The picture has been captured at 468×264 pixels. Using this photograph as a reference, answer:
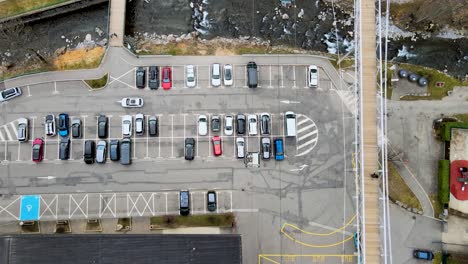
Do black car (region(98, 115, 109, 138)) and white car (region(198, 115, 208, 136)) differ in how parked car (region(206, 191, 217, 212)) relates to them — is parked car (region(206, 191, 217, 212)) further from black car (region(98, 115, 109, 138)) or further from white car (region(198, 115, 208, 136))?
black car (region(98, 115, 109, 138))

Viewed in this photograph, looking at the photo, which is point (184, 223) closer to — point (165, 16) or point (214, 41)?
point (214, 41)

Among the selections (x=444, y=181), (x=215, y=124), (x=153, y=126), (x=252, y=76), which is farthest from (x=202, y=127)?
(x=444, y=181)

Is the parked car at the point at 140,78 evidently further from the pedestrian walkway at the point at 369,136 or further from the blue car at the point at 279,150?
the pedestrian walkway at the point at 369,136

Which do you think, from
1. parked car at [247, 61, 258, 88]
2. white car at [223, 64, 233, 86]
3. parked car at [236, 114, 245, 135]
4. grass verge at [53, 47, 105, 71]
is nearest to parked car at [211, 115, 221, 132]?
parked car at [236, 114, 245, 135]

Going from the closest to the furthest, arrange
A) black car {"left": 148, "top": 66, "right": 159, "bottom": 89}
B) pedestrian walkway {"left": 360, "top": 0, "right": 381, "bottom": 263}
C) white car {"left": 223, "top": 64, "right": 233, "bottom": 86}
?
pedestrian walkway {"left": 360, "top": 0, "right": 381, "bottom": 263}, black car {"left": 148, "top": 66, "right": 159, "bottom": 89}, white car {"left": 223, "top": 64, "right": 233, "bottom": 86}

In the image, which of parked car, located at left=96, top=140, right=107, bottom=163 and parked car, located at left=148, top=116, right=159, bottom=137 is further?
parked car, located at left=148, top=116, right=159, bottom=137

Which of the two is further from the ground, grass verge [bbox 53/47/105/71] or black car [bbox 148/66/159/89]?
grass verge [bbox 53/47/105/71]

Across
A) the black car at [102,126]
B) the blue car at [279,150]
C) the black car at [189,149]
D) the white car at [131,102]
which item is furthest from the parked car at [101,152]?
the blue car at [279,150]
